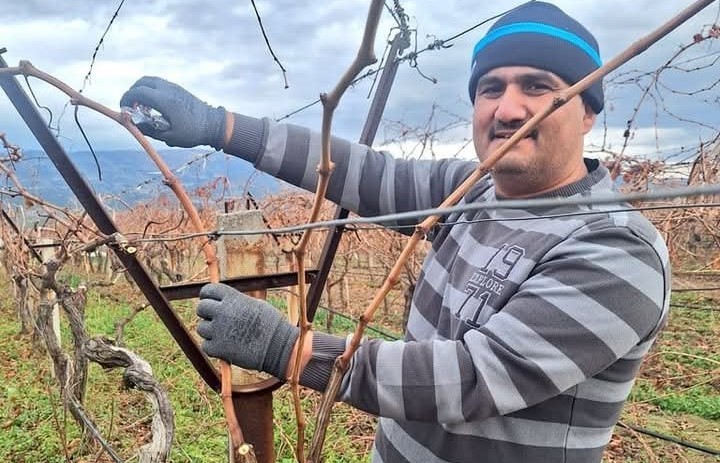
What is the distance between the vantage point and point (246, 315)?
105 centimetres

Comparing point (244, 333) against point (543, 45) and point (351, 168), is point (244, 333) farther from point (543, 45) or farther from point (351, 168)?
point (543, 45)

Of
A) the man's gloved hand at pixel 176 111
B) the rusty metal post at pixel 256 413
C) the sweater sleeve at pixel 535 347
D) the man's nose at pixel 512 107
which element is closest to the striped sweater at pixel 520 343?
the sweater sleeve at pixel 535 347

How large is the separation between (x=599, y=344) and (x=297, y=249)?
58 cm

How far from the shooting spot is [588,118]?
1418mm

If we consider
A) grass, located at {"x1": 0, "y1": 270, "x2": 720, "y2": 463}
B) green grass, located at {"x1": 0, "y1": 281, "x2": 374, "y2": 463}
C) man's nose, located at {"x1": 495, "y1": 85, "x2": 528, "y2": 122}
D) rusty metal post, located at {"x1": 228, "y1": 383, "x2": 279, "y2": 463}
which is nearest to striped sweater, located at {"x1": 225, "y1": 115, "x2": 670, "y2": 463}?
man's nose, located at {"x1": 495, "y1": 85, "x2": 528, "y2": 122}

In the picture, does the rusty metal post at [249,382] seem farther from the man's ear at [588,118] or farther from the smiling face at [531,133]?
the man's ear at [588,118]

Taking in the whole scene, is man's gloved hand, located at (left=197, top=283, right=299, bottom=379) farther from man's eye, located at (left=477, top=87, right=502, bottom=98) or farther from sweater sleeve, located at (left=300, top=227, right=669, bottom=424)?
man's eye, located at (left=477, top=87, right=502, bottom=98)

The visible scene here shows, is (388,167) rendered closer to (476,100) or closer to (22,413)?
(476,100)

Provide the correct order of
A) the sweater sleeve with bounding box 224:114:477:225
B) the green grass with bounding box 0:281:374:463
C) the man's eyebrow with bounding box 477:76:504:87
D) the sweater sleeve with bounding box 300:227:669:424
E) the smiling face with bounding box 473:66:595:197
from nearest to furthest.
Answer: the sweater sleeve with bounding box 300:227:669:424 < the smiling face with bounding box 473:66:595:197 < the man's eyebrow with bounding box 477:76:504:87 < the sweater sleeve with bounding box 224:114:477:225 < the green grass with bounding box 0:281:374:463

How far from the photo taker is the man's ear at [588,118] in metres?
1.39

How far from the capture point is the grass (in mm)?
3898

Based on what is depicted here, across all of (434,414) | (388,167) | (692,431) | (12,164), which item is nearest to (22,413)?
(12,164)

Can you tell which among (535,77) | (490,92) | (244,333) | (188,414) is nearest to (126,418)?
(188,414)

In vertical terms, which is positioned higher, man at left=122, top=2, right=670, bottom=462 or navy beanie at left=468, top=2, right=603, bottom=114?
navy beanie at left=468, top=2, right=603, bottom=114
